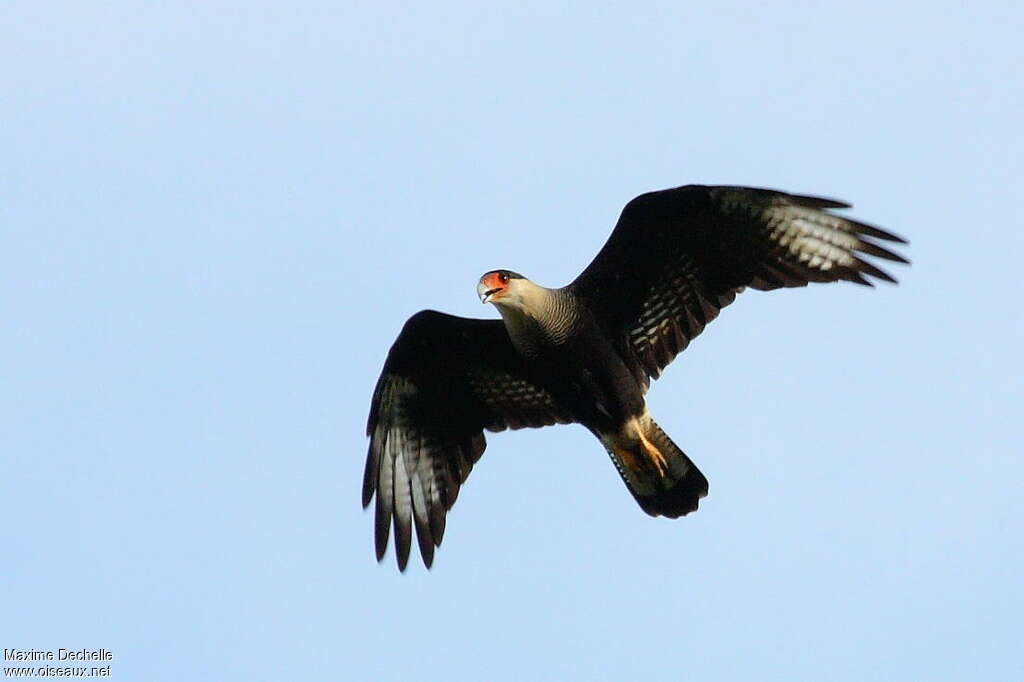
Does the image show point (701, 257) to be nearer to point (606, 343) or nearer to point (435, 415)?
point (606, 343)

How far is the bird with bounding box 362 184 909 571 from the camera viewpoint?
30.7 feet

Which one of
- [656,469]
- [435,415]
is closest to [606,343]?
[656,469]

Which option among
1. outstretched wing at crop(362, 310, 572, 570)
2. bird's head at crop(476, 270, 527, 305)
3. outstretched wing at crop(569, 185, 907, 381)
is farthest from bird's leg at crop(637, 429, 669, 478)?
bird's head at crop(476, 270, 527, 305)

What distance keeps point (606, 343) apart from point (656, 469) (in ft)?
3.20

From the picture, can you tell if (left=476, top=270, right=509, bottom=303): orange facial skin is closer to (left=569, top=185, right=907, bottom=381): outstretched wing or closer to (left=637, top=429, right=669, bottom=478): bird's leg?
(left=569, top=185, right=907, bottom=381): outstretched wing

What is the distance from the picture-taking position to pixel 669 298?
9.73m

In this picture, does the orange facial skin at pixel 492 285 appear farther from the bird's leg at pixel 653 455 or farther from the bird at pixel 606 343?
the bird's leg at pixel 653 455

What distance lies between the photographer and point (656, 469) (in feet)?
32.7

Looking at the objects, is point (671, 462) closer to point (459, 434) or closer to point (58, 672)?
point (459, 434)

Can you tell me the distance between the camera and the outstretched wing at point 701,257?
9.27 meters

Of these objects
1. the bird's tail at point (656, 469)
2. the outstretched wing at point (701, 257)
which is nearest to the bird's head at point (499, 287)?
the outstretched wing at point (701, 257)

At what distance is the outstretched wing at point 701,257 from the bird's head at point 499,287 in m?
0.53

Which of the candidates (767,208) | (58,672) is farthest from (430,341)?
(58,672)

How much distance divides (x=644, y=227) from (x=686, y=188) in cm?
38
